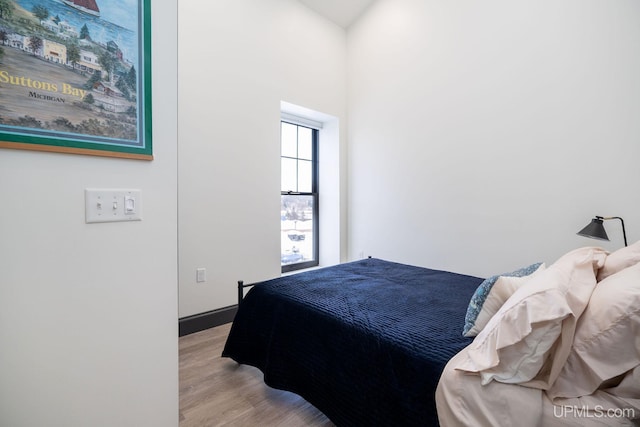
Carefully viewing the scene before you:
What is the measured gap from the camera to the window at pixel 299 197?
12.2 ft

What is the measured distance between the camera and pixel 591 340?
2.78 ft

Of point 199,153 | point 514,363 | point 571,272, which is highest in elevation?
point 199,153

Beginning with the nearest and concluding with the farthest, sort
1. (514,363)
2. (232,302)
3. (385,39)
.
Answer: (514,363) < (232,302) < (385,39)

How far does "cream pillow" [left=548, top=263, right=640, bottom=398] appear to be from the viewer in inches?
31.4

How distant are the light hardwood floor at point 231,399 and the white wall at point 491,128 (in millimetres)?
2076

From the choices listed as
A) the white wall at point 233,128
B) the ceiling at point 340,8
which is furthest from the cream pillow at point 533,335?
the ceiling at point 340,8

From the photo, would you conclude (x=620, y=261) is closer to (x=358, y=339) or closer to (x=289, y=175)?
(x=358, y=339)

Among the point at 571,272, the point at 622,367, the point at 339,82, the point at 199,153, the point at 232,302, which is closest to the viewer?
Answer: the point at 622,367

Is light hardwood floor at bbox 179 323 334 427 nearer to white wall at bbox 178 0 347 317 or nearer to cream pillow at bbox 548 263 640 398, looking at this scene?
white wall at bbox 178 0 347 317

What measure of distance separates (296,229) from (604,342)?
3274 millimetres

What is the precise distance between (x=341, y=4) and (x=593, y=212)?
3417 millimetres

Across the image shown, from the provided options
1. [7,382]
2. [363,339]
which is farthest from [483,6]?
[7,382]

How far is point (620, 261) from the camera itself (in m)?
1.22

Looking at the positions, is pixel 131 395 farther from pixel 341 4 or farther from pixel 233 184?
pixel 341 4
